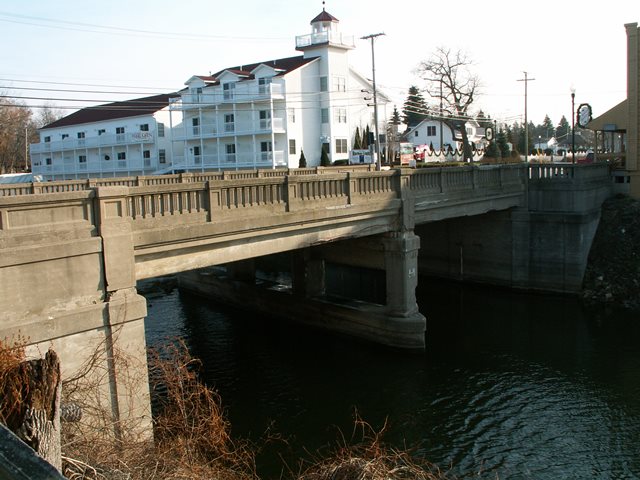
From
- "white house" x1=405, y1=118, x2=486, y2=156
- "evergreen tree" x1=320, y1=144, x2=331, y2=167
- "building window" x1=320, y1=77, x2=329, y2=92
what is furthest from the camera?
"white house" x1=405, y1=118, x2=486, y2=156

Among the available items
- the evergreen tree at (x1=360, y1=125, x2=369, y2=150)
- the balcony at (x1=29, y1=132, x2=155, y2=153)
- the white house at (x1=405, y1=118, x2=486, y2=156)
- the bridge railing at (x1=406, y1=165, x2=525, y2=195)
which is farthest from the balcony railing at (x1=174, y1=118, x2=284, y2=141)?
the white house at (x1=405, y1=118, x2=486, y2=156)

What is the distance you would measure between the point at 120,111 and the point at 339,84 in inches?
946

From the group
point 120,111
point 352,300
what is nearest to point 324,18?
point 120,111

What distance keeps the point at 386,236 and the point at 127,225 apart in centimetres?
1106

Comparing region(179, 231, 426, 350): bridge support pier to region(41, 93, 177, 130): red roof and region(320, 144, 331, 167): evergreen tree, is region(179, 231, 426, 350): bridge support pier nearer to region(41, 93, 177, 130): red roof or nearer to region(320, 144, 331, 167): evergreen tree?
region(320, 144, 331, 167): evergreen tree

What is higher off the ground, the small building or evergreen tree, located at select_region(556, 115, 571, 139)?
evergreen tree, located at select_region(556, 115, 571, 139)

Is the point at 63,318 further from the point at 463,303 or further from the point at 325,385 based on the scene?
the point at 463,303

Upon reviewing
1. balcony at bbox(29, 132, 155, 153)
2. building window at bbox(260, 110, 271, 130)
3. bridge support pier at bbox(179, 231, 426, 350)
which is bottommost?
bridge support pier at bbox(179, 231, 426, 350)

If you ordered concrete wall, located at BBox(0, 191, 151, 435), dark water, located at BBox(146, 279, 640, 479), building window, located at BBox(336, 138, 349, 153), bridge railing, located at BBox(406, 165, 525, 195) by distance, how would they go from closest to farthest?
concrete wall, located at BBox(0, 191, 151, 435)
dark water, located at BBox(146, 279, 640, 479)
bridge railing, located at BBox(406, 165, 525, 195)
building window, located at BBox(336, 138, 349, 153)

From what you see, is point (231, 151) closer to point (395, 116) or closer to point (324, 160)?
point (324, 160)

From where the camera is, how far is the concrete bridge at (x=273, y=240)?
11.2m

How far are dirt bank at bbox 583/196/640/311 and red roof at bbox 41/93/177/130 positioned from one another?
148ft

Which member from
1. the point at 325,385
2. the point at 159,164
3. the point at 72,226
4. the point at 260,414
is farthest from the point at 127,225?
the point at 159,164

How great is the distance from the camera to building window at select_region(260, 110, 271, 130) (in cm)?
5656
